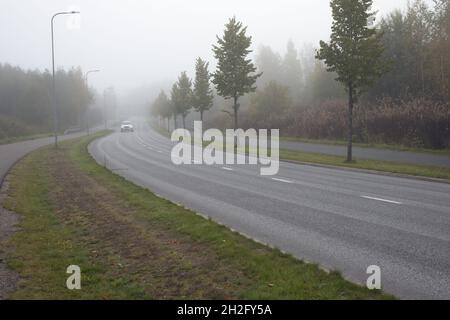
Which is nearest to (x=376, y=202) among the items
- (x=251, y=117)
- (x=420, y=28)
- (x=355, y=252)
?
(x=355, y=252)

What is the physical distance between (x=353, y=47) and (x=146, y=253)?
17774mm

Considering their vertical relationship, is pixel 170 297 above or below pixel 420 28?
below

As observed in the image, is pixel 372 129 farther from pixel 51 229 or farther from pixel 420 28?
pixel 51 229

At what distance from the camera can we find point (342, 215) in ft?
32.9

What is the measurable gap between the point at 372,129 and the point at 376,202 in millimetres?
22967

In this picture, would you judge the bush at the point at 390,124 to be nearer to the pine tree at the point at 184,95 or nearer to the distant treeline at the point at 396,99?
the distant treeline at the point at 396,99

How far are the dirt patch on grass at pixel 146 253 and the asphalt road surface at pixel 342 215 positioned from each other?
1451 millimetres

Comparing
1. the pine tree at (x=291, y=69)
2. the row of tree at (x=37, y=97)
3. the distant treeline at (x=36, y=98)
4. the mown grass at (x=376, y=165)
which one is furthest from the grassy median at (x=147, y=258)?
the pine tree at (x=291, y=69)

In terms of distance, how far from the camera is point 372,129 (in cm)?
3325

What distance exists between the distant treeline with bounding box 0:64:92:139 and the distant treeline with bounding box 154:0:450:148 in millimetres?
30605

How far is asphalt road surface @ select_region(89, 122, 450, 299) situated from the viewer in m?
6.51

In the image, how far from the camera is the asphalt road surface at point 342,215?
6.51 m

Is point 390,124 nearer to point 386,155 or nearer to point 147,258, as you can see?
point 386,155
